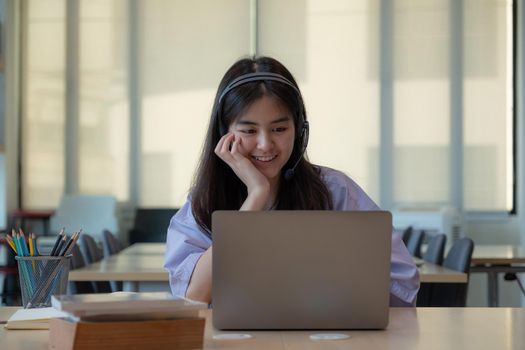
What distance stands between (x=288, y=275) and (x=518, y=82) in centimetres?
717

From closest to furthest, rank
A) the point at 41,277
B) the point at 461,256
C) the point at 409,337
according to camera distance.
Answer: the point at 409,337
the point at 41,277
the point at 461,256

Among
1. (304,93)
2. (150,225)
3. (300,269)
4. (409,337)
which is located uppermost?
(304,93)

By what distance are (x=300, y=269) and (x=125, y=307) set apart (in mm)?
339

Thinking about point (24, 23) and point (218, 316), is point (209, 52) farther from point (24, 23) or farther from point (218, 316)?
point (218, 316)

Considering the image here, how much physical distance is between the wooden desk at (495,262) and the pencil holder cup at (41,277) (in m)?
3.21

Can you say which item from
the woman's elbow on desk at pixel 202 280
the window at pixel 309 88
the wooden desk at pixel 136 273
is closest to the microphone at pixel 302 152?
the woman's elbow on desk at pixel 202 280

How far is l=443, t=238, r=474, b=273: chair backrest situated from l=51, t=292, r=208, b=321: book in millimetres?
2422

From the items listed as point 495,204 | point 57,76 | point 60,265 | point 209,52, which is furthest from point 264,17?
point 60,265

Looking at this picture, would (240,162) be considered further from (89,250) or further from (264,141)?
(89,250)

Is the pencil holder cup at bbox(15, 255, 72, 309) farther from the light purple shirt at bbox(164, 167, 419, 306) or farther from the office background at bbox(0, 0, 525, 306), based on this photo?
the office background at bbox(0, 0, 525, 306)

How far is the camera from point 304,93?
8.42 metres

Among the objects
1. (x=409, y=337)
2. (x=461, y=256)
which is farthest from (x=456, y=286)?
(x=409, y=337)

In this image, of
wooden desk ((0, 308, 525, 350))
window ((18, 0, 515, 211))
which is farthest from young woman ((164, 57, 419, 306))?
window ((18, 0, 515, 211))

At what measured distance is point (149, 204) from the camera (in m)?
8.60
